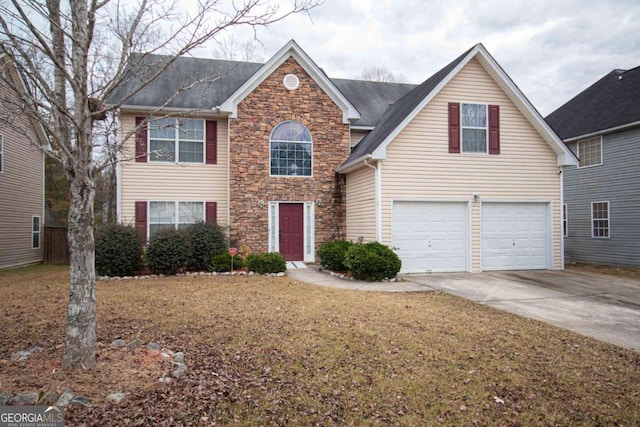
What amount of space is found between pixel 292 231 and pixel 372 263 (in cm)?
474

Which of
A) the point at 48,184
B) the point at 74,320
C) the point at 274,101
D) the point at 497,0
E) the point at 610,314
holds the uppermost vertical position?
the point at 497,0

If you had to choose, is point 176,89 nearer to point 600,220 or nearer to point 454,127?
point 454,127

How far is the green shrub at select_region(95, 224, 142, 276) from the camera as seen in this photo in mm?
11492

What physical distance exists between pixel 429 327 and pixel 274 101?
10815mm

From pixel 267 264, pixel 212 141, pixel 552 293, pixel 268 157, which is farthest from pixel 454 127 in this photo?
pixel 212 141

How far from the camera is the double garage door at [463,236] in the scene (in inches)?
489

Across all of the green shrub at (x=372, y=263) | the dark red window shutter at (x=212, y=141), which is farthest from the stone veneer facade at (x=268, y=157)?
the green shrub at (x=372, y=263)

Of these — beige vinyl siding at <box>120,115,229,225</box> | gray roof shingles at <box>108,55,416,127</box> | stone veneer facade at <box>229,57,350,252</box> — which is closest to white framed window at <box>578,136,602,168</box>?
gray roof shingles at <box>108,55,416,127</box>

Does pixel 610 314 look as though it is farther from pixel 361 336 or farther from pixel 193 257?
pixel 193 257

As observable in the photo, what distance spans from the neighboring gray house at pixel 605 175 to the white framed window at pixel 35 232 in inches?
947

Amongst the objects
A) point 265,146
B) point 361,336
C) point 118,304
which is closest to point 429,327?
point 361,336

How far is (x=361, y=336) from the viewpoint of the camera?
568 centimetres

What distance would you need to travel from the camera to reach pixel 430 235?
12625mm

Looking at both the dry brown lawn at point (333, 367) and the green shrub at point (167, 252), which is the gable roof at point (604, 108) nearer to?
the dry brown lawn at point (333, 367)
